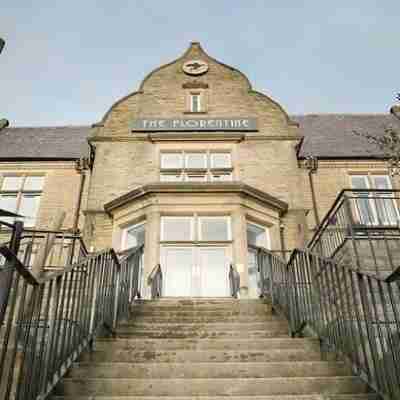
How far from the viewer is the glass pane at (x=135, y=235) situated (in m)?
11.8

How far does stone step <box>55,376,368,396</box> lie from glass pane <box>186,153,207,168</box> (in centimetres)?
970

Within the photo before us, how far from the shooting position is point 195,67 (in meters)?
16.3

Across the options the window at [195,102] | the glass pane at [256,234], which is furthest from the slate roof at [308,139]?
the window at [195,102]

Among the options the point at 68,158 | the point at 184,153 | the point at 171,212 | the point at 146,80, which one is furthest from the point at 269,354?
the point at 146,80

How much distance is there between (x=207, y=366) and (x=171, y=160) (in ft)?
31.9

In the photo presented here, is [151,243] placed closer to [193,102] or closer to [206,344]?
[206,344]

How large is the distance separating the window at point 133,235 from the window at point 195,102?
5.11m

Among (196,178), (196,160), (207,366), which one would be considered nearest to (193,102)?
(196,160)

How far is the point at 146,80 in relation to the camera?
15922mm

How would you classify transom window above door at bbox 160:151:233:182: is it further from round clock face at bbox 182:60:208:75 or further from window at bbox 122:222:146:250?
round clock face at bbox 182:60:208:75

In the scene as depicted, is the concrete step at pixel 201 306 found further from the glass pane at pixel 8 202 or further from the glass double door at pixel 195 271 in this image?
the glass pane at pixel 8 202

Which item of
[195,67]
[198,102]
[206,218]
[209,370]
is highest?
[195,67]

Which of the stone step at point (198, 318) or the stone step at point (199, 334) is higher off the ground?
the stone step at point (198, 318)

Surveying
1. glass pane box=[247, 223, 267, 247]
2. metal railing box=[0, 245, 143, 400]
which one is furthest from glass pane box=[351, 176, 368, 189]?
metal railing box=[0, 245, 143, 400]
